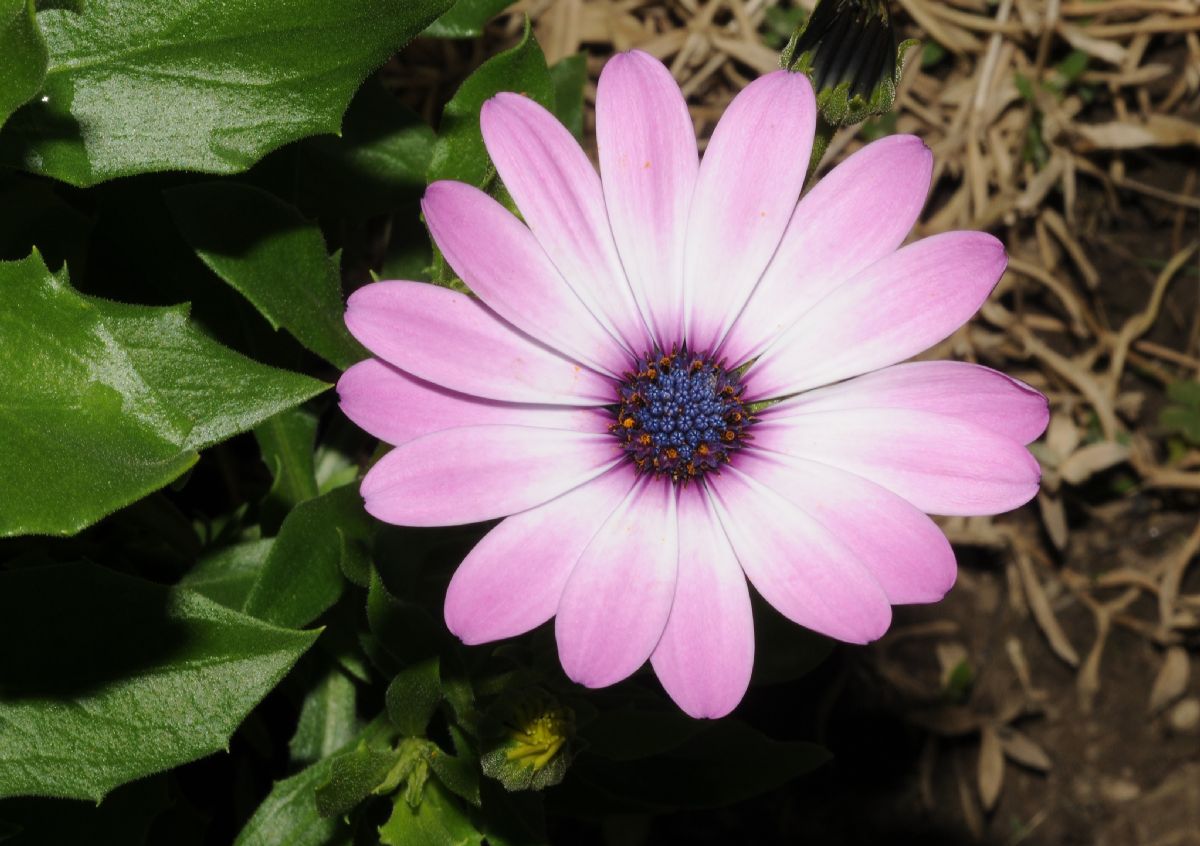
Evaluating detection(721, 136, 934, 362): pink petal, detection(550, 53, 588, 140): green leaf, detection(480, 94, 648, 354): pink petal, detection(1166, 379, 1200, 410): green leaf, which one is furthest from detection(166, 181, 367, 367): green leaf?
detection(1166, 379, 1200, 410): green leaf

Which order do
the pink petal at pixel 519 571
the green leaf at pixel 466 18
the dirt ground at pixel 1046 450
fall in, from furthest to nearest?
1. the dirt ground at pixel 1046 450
2. the green leaf at pixel 466 18
3. the pink petal at pixel 519 571

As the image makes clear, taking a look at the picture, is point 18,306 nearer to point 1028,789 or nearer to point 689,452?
point 689,452

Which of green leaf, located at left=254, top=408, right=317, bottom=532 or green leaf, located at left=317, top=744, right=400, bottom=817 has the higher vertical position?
green leaf, located at left=254, top=408, right=317, bottom=532

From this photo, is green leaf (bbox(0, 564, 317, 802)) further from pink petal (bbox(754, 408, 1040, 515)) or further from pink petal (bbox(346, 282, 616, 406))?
pink petal (bbox(754, 408, 1040, 515))

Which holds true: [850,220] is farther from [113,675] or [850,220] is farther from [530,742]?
[113,675]

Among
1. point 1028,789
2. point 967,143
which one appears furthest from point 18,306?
point 1028,789

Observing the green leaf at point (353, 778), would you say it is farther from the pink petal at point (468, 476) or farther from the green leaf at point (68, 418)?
the green leaf at point (68, 418)

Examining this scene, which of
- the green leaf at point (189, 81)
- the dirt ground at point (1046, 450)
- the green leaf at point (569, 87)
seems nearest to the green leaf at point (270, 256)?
the green leaf at point (189, 81)
